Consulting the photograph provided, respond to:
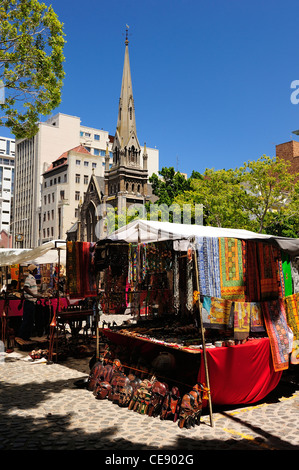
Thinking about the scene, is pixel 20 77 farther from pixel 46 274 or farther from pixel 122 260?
pixel 46 274

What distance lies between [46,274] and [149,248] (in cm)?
1112

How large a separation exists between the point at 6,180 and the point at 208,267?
117 m

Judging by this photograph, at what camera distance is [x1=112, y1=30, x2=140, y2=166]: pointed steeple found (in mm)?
63875

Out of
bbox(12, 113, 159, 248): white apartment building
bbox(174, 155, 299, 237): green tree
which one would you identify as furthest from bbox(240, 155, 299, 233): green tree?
bbox(12, 113, 159, 248): white apartment building

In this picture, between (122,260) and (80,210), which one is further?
(80,210)

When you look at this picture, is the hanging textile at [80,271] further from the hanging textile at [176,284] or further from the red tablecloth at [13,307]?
the red tablecloth at [13,307]

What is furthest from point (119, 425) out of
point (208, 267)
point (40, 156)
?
point (40, 156)

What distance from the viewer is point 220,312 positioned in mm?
6617

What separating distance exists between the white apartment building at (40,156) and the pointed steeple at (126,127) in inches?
639

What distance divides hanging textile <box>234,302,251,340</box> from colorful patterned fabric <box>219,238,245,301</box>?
237mm

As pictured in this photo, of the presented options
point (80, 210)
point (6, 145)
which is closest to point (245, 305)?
point (80, 210)

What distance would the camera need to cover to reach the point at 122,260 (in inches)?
388

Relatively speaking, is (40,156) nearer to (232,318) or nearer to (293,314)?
(293,314)
